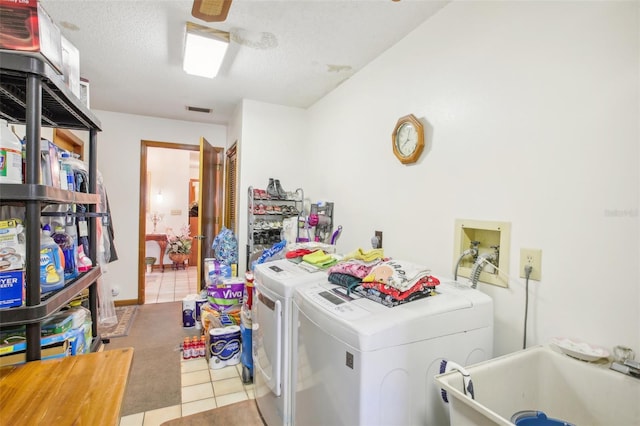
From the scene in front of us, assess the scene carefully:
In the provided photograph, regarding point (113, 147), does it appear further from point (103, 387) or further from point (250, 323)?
point (103, 387)

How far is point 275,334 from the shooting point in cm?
165

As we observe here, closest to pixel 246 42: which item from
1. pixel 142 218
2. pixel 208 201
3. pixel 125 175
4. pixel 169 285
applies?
pixel 208 201

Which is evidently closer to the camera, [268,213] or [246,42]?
[246,42]

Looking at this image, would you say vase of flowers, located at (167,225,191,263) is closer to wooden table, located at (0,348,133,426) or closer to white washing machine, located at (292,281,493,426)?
white washing machine, located at (292,281,493,426)

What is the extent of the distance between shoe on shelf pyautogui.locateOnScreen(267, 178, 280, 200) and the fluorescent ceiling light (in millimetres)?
1214

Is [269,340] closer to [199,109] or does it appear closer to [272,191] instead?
[272,191]

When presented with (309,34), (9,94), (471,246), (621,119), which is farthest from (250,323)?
(621,119)

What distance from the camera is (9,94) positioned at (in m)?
1.02

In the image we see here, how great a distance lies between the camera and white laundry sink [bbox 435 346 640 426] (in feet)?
3.23

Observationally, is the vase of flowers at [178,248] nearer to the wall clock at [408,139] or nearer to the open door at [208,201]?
the open door at [208,201]

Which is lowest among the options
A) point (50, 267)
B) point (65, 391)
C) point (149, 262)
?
point (149, 262)

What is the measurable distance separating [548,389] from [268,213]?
2.61 m

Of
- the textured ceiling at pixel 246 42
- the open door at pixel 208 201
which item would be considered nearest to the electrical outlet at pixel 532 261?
the textured ceiling at pixel 246 42

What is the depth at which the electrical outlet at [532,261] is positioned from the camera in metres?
1.31
